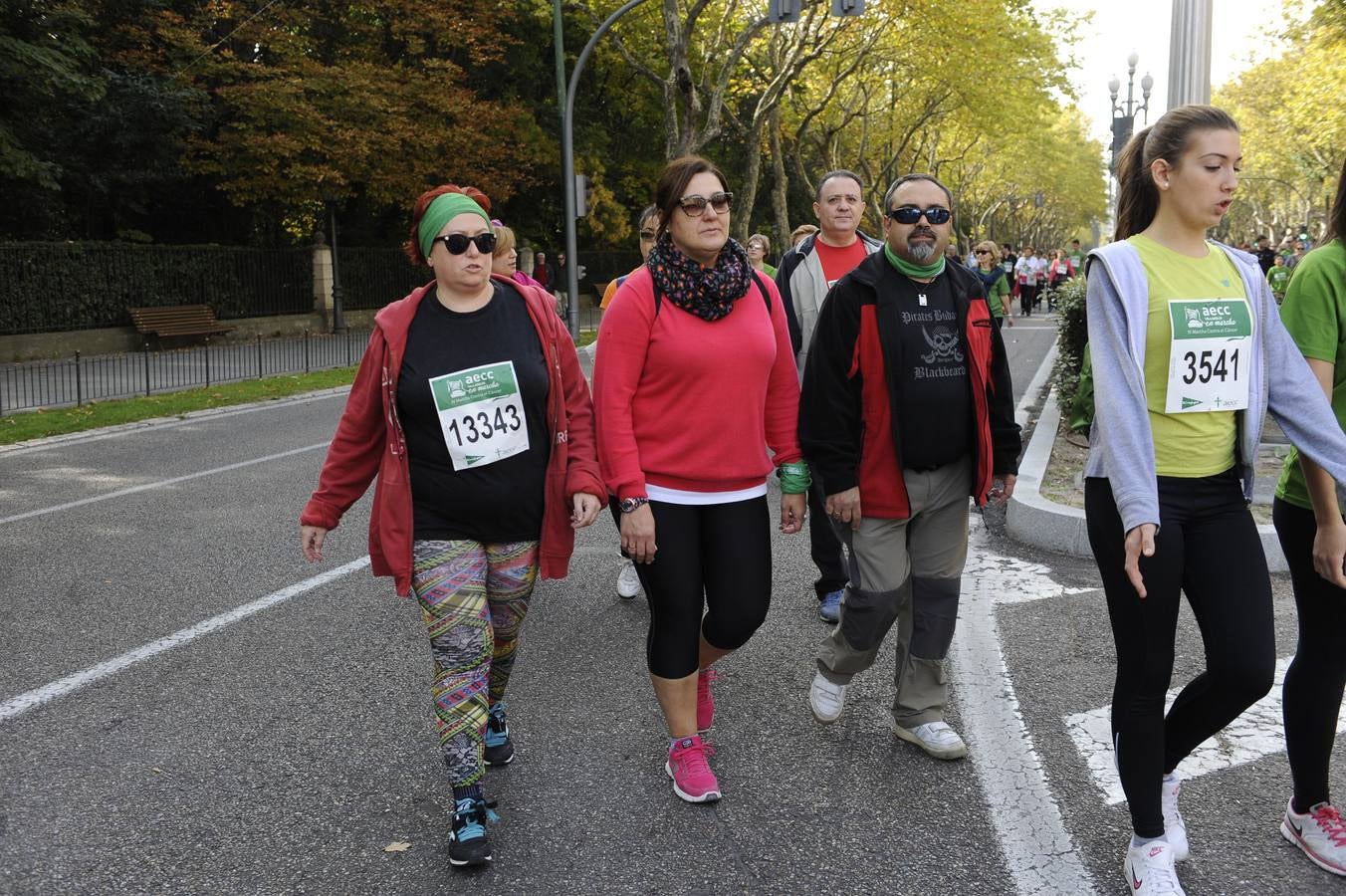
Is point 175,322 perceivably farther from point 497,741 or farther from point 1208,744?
point 1208,744

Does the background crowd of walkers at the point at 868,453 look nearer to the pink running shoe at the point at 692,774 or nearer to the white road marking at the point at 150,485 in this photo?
the pink running shoe at the point at 692,774

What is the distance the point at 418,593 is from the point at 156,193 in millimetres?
25211

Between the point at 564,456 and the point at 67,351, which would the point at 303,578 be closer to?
the point at 564,456

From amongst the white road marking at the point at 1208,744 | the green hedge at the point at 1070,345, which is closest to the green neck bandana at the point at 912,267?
the white road marking at the point at 1208,744

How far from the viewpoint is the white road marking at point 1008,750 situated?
3254mm

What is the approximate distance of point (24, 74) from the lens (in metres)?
19.3

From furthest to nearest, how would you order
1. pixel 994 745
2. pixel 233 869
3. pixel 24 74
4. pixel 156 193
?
pixel 156 193 < pixel 24 74 < pixel 994 745 < pixel 233 869

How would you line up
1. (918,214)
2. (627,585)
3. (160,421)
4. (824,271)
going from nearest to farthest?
(918,214)
(824,271)
(627,585)
(160,421)

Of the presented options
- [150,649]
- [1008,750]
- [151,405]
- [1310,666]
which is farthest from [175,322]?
[1310,666]

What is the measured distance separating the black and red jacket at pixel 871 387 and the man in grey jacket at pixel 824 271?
4.53ft

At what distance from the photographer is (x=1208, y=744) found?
13.4 ft

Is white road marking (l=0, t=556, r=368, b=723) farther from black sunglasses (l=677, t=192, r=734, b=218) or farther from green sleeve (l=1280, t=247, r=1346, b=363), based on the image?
green sleeve (l=1280, t=247, r=1346, b=363)

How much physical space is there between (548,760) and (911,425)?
63.2 inches

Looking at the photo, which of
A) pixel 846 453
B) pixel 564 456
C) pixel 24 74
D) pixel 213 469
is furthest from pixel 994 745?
pixel 24 74
